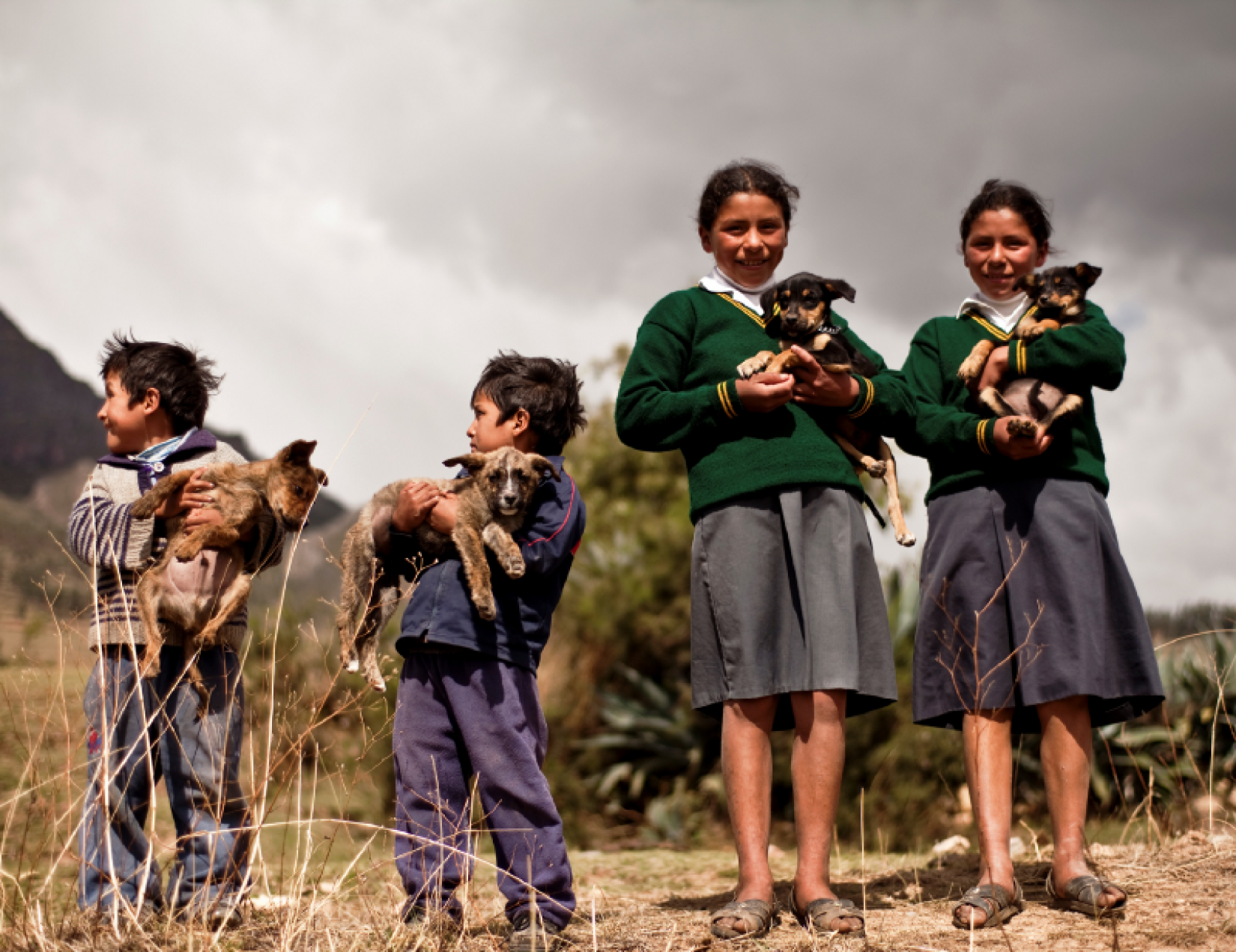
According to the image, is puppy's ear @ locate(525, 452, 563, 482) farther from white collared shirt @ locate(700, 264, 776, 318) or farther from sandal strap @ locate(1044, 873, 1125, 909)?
sandal strap @ locate(1044, 873, 1125, 909)

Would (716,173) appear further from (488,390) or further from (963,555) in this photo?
(963,555)

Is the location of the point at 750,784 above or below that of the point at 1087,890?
above

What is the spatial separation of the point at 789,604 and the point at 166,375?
2473mm

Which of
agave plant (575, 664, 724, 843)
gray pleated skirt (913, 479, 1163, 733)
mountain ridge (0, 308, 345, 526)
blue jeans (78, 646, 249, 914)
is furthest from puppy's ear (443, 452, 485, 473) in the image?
mountain ridge (0, 308, 345, 526)

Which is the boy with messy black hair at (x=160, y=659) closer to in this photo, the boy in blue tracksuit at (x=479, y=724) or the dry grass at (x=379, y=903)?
the dry grass at (x=379, y=903)

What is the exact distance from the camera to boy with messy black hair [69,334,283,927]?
3.54 metres

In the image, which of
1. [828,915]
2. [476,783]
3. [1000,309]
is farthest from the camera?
[1000,309]

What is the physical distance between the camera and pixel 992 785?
3.58 meters

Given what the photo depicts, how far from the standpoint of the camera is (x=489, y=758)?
3.33m

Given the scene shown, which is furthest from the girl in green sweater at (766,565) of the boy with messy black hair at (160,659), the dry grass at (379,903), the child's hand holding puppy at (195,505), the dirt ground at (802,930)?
the boy with messy black hair at (160,659)

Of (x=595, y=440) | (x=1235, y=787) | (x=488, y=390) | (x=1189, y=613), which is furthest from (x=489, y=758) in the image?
(x=595, y=440)

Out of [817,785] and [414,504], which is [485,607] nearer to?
[414,504]

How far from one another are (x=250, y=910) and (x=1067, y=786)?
2851mm

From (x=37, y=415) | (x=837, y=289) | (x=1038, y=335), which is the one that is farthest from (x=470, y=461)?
(x=37, y=415)
